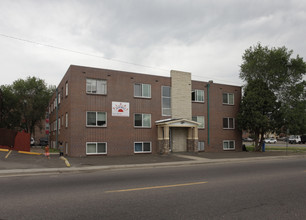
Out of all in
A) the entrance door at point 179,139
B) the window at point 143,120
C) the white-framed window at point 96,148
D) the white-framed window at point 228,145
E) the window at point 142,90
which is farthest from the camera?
the white-framed window at point 228,145

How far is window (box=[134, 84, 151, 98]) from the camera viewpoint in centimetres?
2402

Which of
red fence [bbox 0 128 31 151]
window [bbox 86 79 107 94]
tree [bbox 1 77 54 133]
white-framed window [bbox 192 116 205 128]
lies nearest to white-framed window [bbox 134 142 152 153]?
window [bbox 86 79 107 94]

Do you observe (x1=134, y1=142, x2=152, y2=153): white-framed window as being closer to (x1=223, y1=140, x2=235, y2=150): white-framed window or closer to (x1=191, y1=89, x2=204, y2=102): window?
(x1=191, y1=89, x2=204, y2=102): window

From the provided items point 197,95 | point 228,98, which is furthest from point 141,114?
point 228,98

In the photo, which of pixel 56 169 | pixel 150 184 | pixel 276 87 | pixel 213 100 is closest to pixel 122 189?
pixel 150 184

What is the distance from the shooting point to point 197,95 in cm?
2725

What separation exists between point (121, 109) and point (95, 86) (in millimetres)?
3102

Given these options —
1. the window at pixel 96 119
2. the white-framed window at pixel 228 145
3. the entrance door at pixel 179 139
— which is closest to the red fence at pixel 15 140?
the window at pixel 96 119

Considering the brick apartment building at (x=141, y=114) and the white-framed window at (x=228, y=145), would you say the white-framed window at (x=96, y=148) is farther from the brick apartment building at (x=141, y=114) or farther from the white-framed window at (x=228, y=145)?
the white-framed window at (x=228, y=145)

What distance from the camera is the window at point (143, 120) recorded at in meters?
23.8

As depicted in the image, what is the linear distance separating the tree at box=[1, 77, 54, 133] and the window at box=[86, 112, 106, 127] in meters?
34.5

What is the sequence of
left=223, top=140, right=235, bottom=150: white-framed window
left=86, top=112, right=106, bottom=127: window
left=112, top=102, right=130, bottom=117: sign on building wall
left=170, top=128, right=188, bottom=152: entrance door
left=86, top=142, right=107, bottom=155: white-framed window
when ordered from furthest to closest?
left=223, top=140, right=235, bottom=150: white-framed window
left=170, top=128, right=188, bottom=152: entrance door
left=112, top=102, right=130, bottom=117: sign on building wall
left=86, top=112, right=106, bottom=127: window
left=86, top=142, right=107, bottom=155: white-framed window

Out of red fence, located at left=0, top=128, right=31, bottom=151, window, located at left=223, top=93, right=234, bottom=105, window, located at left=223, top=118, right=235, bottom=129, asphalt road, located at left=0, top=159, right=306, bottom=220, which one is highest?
window, located at left=223, top=93, right=234, bottom=105

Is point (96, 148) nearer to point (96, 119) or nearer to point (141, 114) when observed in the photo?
point (96, 119)
